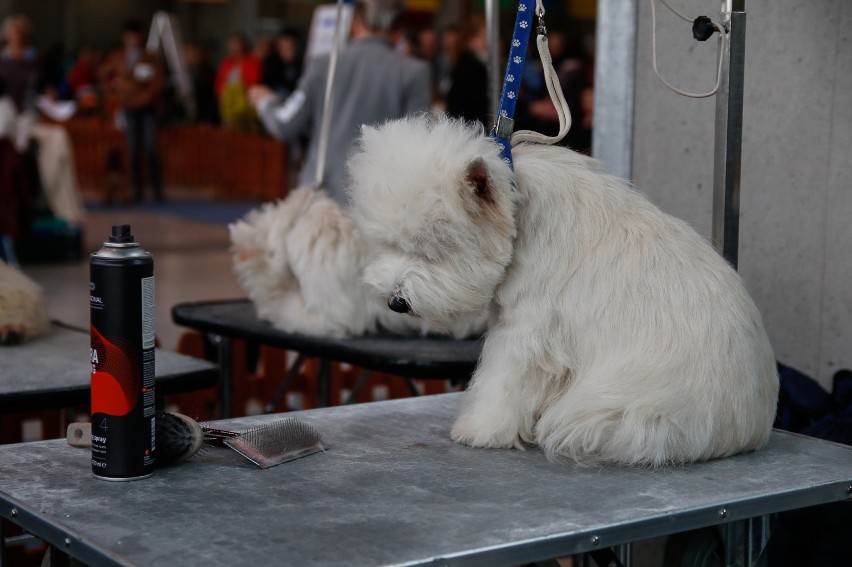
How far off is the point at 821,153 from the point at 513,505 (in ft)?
5.26

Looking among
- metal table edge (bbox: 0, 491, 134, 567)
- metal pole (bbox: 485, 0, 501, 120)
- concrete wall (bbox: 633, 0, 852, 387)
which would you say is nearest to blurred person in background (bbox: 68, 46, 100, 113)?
metal pole (bbox: 485, 0, 501, 120)

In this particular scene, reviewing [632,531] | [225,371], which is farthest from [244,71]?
[632,531]

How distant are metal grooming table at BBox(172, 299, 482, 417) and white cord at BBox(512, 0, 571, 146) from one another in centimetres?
90

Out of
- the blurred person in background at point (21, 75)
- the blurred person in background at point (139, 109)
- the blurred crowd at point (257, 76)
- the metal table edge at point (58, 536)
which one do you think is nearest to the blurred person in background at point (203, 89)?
the blurred crowd at point (257, 76)

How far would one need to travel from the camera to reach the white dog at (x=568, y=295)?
1836 millimetres

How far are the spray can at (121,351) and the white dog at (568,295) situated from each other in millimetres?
404

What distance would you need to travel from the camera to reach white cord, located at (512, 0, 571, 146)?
6.78ft

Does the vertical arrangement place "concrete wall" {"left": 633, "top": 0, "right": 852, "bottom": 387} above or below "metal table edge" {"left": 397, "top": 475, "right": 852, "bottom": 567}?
above

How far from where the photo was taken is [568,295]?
1.92 m

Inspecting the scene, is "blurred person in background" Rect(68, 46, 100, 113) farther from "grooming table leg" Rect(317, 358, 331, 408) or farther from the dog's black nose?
the dog's black nose

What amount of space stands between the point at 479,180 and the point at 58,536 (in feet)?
2.84

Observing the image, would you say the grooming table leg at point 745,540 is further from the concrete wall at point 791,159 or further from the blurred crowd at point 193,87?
the blurred crowd at point 193,87

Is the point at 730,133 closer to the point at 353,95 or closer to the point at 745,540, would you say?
the point at 745,540

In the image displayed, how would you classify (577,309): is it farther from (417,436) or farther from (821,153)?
(821,153)
